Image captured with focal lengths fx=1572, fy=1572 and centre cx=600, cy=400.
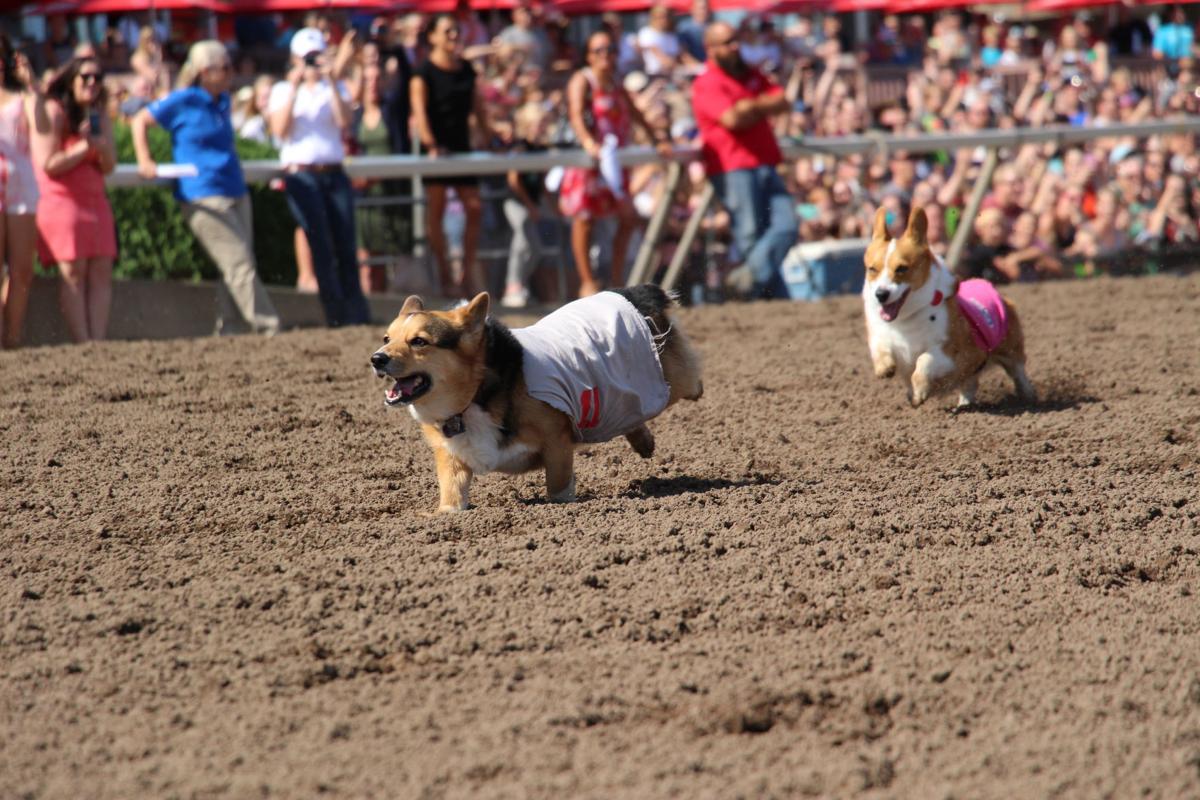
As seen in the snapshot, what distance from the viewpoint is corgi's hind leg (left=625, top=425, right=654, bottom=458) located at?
7086mm

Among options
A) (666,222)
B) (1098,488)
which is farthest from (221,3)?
(1098,488)

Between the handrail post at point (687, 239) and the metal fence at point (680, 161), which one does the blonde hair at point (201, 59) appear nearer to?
the metal fence at point (680, 161)

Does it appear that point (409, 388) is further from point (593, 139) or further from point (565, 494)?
point (593, 139)

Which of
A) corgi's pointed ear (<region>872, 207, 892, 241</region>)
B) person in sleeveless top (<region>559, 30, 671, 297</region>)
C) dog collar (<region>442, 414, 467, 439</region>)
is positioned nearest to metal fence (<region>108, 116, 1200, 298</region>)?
person in sleeveless top (<region>559, 30, 671, 297</region>)

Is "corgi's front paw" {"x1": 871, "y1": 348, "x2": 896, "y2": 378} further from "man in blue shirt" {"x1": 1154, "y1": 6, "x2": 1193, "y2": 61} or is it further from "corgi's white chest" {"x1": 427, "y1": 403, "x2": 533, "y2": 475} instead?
→ "man in blue shirt" {"x1": 1154, "y1": 6, "x2": 1193, "y2": 61}

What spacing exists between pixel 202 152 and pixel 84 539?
17.4ft

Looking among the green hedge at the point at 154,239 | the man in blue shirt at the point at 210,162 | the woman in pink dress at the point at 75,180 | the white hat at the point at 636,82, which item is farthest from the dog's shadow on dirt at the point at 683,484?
the white hat at the point at 636,82

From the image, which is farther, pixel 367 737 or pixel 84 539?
pixel 84 539

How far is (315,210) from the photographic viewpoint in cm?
1128

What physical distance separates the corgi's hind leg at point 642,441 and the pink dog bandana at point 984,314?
2095mm

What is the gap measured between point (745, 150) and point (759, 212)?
500mm

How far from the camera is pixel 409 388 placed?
5809mm

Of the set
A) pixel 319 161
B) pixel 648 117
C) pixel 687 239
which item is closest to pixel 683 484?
pixel 319 161

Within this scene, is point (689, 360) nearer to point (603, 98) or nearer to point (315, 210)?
point (315, 210)
